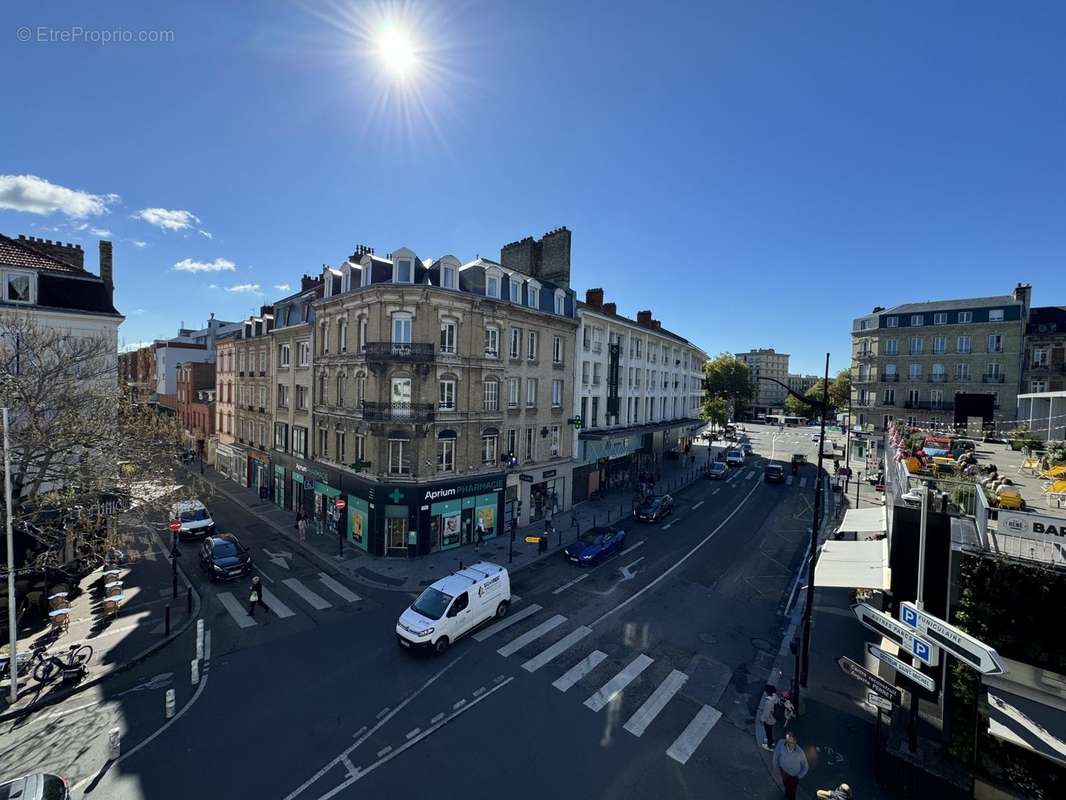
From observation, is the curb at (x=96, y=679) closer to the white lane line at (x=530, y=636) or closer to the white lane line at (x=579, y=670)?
the white lane line at (x=530, y=636)

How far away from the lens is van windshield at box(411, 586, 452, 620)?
1401cm

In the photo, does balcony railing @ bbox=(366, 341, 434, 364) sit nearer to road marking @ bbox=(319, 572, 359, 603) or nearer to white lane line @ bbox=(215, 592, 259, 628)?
road marking @ bbox=(319, 572, 359, 603)

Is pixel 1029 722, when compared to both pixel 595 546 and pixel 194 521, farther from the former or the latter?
pixel 194 521

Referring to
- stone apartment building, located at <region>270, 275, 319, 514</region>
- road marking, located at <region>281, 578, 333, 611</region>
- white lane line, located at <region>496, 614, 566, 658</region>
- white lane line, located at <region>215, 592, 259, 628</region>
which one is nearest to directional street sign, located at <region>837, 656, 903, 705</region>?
white lane line, located at <region>496, 614, 566, 658</region>

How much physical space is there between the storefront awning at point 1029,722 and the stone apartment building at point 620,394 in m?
23.0

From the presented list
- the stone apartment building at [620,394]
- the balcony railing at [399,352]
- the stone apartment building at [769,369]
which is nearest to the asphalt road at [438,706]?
the balcony railing at [399,352]

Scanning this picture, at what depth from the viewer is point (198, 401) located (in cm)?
4534

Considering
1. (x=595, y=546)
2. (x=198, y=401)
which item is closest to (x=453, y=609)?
(x=595, y=546)

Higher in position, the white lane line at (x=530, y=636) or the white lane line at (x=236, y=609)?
the white lane line at (x=530, y=636)

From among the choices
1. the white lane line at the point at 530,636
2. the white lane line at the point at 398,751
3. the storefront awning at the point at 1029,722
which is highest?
the storefront awning at the point at 1029,722

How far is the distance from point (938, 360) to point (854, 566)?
148 ft

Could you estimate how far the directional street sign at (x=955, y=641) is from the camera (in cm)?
792

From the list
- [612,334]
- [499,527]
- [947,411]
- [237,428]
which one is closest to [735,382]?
[947,411]

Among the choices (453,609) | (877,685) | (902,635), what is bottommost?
(453,609)
